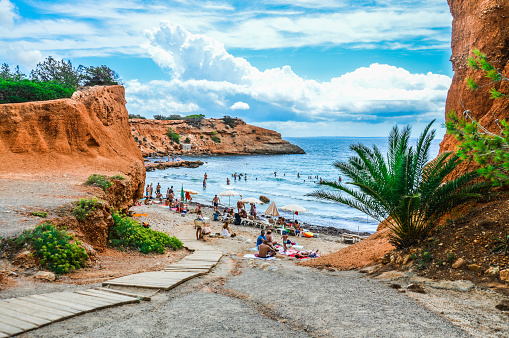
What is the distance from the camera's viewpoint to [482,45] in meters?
9.95

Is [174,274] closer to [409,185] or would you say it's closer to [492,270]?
[409,185]

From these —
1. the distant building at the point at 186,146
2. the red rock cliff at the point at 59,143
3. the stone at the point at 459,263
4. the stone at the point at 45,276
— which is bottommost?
the stone at the point at 45,276

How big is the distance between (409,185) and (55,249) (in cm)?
794

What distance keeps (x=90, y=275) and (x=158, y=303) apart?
2145 mm

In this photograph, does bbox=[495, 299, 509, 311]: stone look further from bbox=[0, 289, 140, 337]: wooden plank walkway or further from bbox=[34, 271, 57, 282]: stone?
bbox=[34, 271, 57, 282]: stone

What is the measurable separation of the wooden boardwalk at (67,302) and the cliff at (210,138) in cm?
7301

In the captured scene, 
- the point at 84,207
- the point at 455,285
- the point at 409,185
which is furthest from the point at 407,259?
the point at 84,207

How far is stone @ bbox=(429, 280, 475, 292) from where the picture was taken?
5.81 meters

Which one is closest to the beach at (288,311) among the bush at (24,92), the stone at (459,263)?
the stone at (459,263)

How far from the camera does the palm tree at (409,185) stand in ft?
25.1

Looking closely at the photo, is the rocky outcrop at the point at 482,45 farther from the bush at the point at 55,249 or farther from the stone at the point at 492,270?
the bush at the point at 55,249

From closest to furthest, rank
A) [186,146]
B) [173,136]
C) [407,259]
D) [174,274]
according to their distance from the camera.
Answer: [174,274] → [407,259] → [173,136] → [186,146]

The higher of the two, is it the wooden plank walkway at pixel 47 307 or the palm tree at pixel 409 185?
the palm tree at pixel 409 185

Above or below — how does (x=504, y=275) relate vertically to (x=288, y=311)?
above
